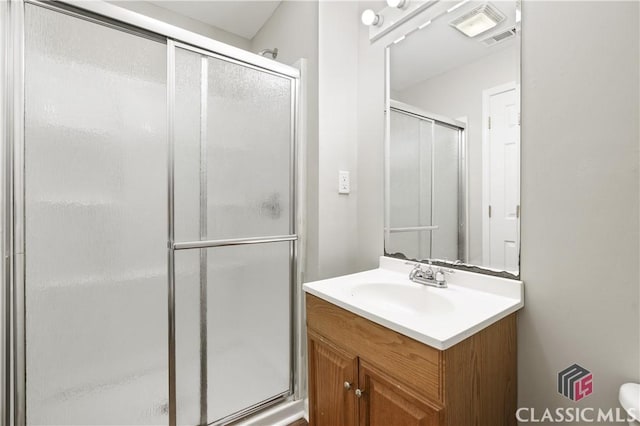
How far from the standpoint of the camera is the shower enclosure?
3.48ft

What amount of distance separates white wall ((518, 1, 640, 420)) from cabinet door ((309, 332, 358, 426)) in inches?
23.8

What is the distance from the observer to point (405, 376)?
856 millimetres

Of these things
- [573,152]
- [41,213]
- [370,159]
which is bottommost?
[41,213]

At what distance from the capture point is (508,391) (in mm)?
1006

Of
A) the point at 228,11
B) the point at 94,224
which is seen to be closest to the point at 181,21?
the point at 228,11

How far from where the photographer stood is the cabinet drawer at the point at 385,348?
79 centimetres

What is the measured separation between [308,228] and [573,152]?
117 centimetres

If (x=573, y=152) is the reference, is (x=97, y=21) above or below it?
above

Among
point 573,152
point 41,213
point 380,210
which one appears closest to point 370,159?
point 380,210

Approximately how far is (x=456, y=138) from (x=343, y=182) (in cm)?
63

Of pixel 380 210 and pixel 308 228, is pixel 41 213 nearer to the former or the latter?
pixel 308 228

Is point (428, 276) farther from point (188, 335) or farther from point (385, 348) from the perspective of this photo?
point (188, 335)

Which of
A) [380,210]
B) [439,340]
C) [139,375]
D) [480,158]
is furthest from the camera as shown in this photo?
[380,210]

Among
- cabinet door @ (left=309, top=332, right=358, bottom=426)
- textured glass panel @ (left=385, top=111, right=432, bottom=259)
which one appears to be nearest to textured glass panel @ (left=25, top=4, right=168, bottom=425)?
cabinet door @ (left=309, top=332, right=358, bottom=426)
